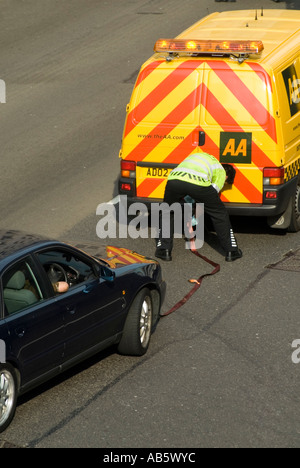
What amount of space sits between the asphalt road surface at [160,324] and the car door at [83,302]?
1.30 ft

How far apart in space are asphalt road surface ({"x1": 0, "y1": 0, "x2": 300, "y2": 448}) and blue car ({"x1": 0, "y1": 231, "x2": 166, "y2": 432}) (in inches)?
11.4

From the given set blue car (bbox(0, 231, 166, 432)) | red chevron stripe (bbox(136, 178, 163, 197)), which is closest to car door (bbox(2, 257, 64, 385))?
blue car (bbox(0, 231, 166, 432))

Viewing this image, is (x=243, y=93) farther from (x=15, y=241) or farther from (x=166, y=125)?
(x=15, y=241)

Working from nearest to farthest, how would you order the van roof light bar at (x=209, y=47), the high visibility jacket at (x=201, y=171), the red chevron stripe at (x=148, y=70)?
1. the high visibility jacket at (x=201, y=171)
2. the van roof light bar at (x=209, y=47)
3. the red chevron stripe at (x=148, y=70)

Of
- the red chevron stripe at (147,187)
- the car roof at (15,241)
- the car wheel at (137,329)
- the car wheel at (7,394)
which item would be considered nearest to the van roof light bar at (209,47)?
the red chevron stripe at (147,187)

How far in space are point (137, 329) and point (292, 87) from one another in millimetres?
4620

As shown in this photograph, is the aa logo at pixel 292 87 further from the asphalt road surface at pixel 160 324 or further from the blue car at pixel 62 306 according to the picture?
the blue car at pixel 62 306

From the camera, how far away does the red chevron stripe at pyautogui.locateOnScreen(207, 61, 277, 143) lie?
11.4 metres

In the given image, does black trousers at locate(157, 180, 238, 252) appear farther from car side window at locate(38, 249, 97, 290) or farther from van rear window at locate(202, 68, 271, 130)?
car side window at locate(38, 249, 97, 290)

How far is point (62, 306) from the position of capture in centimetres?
784

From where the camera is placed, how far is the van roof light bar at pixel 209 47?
11.3 m

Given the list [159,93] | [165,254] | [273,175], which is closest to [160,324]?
[165,254]
